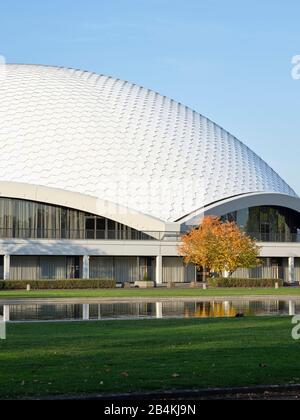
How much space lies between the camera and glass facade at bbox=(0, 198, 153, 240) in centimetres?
6053

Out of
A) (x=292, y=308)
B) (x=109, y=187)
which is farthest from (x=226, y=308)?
(x=109, y=187)

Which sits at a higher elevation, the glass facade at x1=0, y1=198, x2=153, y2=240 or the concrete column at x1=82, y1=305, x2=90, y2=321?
the glass facade at x1=0, y1=198, x2=153, y2=240

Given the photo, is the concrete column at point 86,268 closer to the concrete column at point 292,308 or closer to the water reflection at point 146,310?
the water reflection at point 146,310

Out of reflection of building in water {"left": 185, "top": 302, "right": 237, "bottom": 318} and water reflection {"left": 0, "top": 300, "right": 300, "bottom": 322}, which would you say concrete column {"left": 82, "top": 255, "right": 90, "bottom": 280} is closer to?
water reflection {"left": 0, "top": 300, "right": 300, "bottom": 322}

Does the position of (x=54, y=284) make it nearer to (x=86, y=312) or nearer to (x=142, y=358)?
(x=86, y=312)

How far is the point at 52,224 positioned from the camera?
201ft

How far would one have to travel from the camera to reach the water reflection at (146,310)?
2681cm

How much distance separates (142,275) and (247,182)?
1303 centimetres

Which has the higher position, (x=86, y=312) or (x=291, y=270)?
(x=291, y=270)

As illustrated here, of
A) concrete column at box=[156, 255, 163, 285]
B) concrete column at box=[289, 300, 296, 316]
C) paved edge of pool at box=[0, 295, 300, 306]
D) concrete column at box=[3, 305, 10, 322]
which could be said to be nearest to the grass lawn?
concrete column at box=[3, 305, 10, 322]

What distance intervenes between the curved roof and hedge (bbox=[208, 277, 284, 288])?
414 inches

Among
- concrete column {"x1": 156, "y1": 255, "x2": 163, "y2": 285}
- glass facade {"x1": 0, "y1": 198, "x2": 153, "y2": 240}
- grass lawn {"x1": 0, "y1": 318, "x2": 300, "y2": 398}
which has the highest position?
glass facade {"x1": 0, "y1": 198, "x2": 153, "y2": 240}

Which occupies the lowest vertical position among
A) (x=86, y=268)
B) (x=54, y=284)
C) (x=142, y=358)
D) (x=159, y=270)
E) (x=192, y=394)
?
(x=192, y=394)

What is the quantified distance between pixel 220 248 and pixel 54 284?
38.6ft
